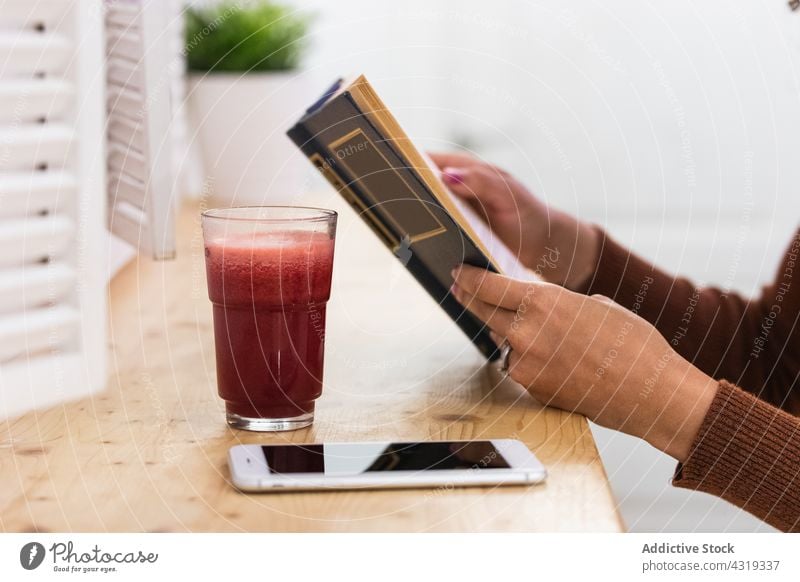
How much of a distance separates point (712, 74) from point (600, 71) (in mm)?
313

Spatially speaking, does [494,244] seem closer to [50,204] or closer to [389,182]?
[389,182]

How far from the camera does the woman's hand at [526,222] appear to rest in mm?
1113

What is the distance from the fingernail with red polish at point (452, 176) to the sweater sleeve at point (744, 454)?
448mm

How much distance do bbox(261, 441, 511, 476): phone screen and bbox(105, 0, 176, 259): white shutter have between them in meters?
0.59

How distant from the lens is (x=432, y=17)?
248 cm

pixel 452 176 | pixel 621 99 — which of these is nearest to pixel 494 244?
pixel 452 176

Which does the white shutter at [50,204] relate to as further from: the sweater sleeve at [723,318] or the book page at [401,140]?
the sweater sleeve at [723,318]

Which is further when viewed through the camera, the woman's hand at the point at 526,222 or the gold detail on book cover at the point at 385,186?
the woman's hand at the point at 526,222

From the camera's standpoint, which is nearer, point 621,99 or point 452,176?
point 452,176

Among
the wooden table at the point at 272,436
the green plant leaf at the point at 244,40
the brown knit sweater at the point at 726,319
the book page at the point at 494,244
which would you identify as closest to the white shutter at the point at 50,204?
the wooden table at the point at 272,436

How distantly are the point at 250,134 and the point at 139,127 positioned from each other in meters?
0.62

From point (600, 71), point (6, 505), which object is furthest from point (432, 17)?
point (6, 505)

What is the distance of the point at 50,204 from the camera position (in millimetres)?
747
